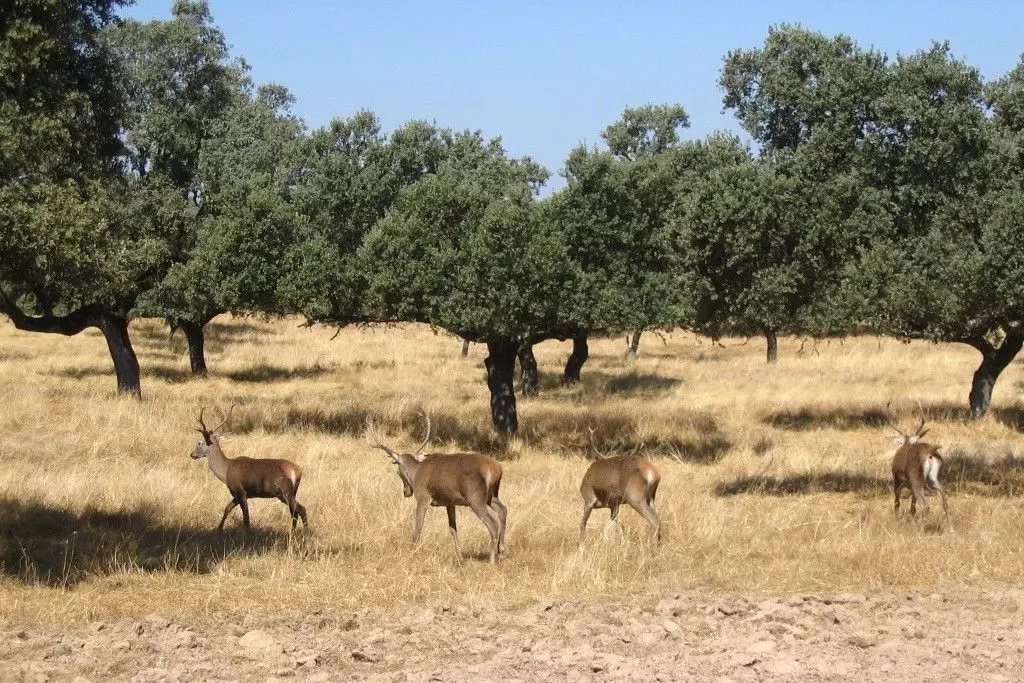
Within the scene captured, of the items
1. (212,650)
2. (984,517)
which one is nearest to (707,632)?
(212,650)

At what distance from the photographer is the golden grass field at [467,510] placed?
36.3 feet

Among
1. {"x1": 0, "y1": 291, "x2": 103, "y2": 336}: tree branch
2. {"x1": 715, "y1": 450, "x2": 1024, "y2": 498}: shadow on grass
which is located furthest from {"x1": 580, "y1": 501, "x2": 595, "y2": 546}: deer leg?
{"x1": 0, "y1": 291, "x2": 103, "y2": 336}: tree branch

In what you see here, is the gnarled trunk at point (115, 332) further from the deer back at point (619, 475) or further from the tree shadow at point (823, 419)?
the deer back at point (619, 475)

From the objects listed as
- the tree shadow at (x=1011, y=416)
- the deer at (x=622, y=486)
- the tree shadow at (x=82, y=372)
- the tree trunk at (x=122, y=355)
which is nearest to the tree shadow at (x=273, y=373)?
the tree shadow at (x=82, y=372)

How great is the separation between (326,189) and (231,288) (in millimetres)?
2907

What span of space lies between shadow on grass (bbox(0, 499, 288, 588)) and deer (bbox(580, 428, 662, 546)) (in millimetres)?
3558

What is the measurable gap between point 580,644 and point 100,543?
631cm

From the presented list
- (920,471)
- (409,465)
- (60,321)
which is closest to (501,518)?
(409,465)

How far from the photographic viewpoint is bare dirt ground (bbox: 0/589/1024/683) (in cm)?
842

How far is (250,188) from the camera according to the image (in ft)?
84.1

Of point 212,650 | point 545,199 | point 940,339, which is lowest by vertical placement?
point 212,650

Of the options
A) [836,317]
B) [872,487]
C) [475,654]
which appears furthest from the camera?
[836,317]

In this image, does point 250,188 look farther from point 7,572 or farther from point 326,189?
point 7,572

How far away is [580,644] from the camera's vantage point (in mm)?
9062
